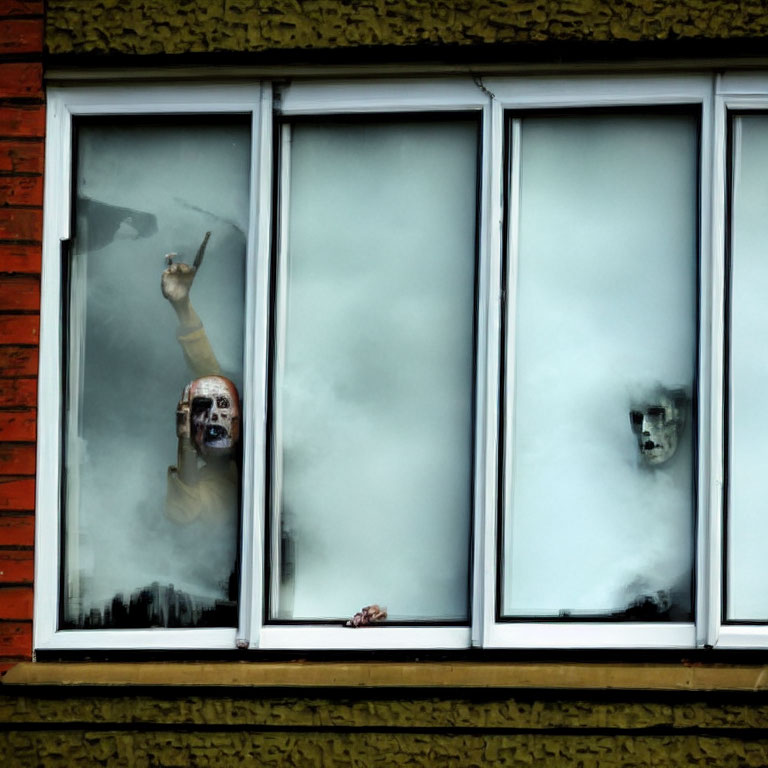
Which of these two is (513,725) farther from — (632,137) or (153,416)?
(632,137)

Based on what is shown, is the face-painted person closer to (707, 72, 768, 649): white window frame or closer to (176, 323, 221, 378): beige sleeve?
(176, 323, 221, 378): beige sleeve

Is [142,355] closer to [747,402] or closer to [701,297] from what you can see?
[701,297]

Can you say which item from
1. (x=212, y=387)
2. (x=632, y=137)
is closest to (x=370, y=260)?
(x=212, y=387)

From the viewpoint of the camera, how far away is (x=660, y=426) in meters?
4.14

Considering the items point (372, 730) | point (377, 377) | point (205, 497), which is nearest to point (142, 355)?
point (205, 497)

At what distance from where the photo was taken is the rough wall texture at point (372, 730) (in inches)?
156

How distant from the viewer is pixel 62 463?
4254mm

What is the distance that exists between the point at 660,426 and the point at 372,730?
1.35 meters

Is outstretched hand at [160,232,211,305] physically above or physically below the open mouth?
above

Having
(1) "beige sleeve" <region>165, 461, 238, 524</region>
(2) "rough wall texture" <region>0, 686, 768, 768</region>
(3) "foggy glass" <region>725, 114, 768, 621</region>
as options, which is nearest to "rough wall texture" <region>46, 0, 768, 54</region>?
(3) "foggy glass" <region>725, 114, 768, 621</region>

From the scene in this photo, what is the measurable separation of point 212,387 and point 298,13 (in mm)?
1266

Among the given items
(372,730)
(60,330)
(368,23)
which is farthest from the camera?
(60,330)

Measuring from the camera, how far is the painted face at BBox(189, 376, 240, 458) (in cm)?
421

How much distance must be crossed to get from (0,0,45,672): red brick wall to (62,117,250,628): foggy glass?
14cm
